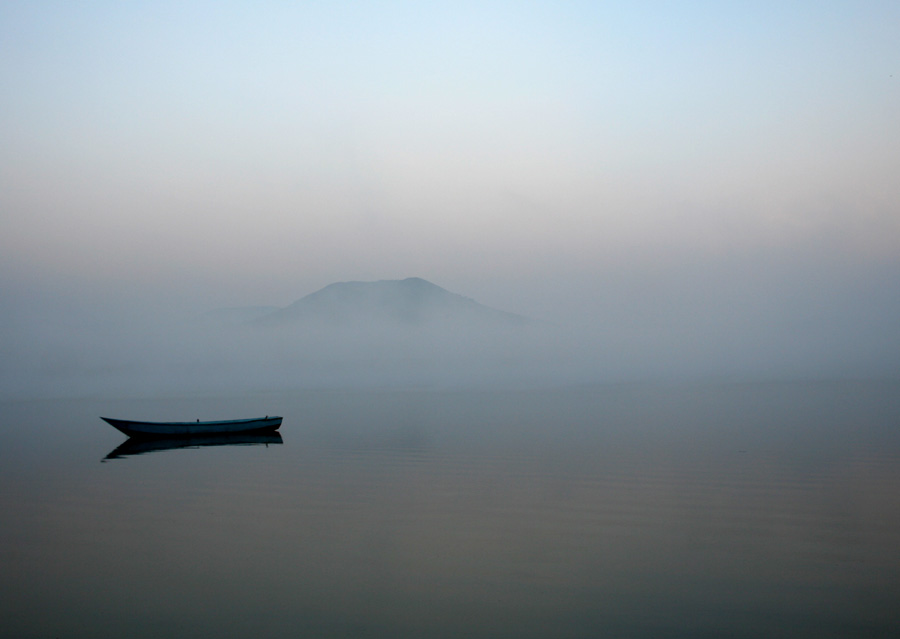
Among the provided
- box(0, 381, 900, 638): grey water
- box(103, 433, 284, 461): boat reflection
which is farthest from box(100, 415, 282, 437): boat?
box(0, 381, 900, 638): grey water

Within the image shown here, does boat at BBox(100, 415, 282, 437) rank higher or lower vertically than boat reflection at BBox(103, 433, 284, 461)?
higher

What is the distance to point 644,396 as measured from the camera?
86938mm

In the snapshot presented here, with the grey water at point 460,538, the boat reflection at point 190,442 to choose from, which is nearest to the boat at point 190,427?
the boat reflection at point 190,442

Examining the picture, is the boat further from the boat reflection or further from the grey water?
the grey water

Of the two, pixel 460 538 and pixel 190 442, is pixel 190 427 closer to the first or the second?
pixel 190 442

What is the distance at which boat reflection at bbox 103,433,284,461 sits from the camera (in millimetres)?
42406

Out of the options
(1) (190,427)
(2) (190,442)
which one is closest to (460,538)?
(2) (190,442)

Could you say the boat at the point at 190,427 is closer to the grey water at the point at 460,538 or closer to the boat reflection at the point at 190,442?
the boat reflection at the point at 190,442

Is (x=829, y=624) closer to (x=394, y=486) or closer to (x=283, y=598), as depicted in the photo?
(x=283, y=598)

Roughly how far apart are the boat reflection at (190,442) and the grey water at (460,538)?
1.96 metres

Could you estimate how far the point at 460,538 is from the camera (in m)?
19.5

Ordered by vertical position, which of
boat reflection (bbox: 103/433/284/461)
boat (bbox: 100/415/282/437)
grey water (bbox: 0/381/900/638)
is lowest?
grey water (bbox: 0/381/900/638)

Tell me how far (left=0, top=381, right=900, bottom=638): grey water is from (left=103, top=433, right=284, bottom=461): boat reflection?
196 cm

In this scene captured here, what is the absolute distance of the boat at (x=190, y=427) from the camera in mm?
45094
